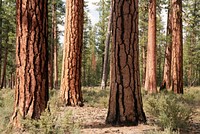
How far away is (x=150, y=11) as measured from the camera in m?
15.4

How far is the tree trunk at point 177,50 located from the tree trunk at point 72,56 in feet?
20.8

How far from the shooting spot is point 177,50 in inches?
534

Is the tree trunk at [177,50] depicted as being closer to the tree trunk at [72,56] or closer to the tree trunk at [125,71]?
the tree trunk at [72,56]

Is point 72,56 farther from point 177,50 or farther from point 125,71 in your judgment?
point 177,50

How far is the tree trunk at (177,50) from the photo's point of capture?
1348cm

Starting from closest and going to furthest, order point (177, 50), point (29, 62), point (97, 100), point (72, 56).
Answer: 1. point (29, 62)
2. point (72, 56)
3. point (97, 100)
4. point (177, 50)

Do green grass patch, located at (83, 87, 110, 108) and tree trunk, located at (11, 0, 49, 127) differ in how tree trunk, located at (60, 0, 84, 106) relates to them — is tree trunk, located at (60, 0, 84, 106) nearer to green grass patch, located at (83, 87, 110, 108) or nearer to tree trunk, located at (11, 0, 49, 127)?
green grass patch, located at (83, 87, 110, 108)

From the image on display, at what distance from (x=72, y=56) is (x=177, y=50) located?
6715 millimetres

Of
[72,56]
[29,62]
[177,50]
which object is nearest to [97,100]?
[72,56]

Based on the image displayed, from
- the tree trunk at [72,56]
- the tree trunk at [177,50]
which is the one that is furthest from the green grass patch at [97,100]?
the tree trunk at [177,50]

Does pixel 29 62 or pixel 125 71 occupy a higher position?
A: pixel 29 62

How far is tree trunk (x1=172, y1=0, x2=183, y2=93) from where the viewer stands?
13.5 m

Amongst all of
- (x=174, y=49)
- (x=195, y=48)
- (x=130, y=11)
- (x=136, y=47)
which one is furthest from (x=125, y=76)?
(x=195, y=48)

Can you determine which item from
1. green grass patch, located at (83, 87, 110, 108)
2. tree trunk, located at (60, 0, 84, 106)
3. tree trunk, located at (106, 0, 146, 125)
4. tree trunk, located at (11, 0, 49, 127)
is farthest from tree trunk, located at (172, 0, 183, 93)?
tree trunk, located at (11, 0, 49, 127)
